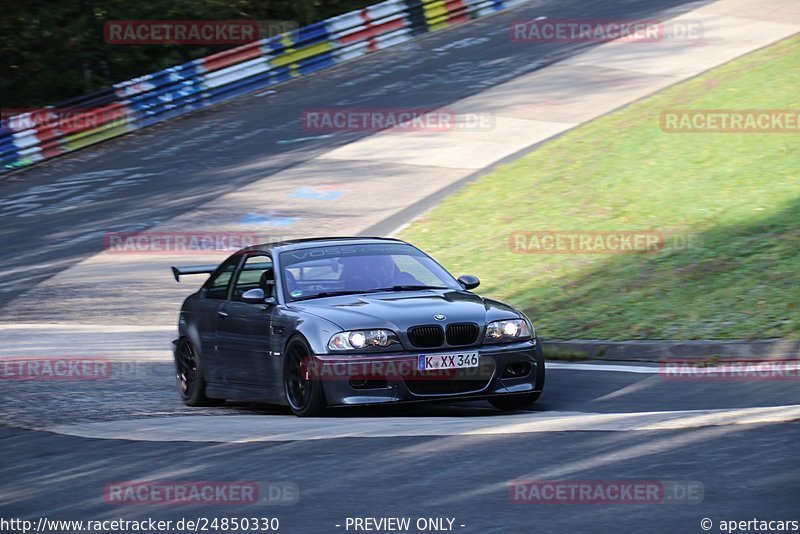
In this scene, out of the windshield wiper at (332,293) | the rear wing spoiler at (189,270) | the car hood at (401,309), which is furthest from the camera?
the rear wing spoiler at (189,270)

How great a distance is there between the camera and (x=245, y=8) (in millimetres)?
35312

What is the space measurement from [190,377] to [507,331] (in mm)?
3240

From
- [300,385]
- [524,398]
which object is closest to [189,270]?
[300,385]

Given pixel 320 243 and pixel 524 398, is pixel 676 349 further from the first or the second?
pixel 320 243

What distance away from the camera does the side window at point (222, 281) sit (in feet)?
37.5

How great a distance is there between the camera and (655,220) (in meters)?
16.7

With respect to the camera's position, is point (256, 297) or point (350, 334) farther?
point (256, 297)
